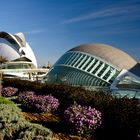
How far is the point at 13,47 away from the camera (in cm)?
7481

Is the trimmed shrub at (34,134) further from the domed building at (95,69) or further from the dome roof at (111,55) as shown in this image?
the dome roof at (111,55)

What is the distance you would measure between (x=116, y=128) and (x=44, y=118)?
2.95 meters

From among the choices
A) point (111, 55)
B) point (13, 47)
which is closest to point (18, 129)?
point (111, 55)

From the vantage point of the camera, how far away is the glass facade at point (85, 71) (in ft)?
100

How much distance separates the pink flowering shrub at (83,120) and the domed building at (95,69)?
66.6 feet

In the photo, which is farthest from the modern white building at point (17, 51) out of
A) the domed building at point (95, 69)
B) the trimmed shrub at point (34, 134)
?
the trimmed shrub at point (34, 134)

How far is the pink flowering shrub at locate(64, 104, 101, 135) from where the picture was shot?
9.26m

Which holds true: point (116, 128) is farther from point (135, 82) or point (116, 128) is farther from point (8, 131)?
point (135, 82)

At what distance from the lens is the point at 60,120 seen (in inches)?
447

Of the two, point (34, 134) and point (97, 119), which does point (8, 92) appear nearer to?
point (97, 119)

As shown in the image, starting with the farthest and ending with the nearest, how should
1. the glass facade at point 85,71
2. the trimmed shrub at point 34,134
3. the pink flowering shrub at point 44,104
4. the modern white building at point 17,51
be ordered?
1. the modern white building at point 17,51
2. the glass facade at point 85,71
3. the pink flowering shrub at point 44,104
4. the trimmed shrub at point 34,134

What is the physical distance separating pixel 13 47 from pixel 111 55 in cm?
4361

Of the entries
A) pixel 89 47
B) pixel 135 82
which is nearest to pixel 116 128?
pixel 135 82

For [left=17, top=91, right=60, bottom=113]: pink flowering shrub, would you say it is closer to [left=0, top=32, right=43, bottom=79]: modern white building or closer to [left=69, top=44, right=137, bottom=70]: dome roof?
[left=69, top=44, right=137, bottom=70]: dome roof
